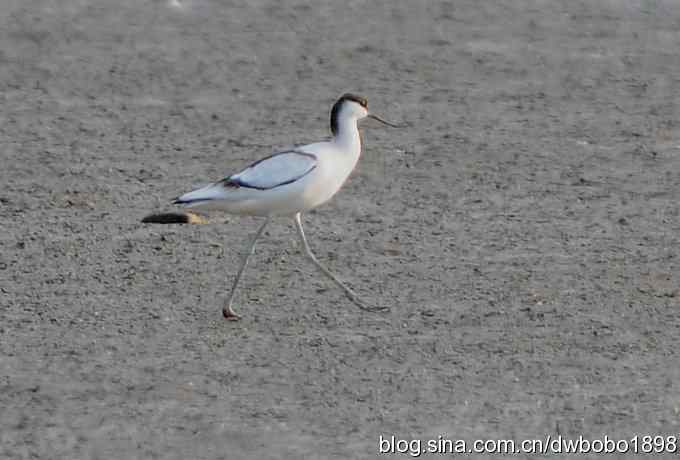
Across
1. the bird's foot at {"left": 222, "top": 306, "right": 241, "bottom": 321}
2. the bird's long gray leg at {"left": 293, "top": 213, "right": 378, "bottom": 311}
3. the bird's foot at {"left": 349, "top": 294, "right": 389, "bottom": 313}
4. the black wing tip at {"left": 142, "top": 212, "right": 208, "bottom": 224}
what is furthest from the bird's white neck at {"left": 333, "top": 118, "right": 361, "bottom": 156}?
the black wing tip at {"left": 142, "top": 212, "right": 208, "bottom": 224}

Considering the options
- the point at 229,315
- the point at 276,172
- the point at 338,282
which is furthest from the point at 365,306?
the point at 276,172

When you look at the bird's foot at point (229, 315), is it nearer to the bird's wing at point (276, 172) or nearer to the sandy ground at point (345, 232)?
the sandy ground at point (345, 232)

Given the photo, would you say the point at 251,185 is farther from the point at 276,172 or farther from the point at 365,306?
the point at 365,306

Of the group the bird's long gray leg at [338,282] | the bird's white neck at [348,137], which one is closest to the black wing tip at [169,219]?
the bird's long gray leg at [338,282]

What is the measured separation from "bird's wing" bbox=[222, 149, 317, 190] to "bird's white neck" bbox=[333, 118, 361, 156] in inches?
9.5

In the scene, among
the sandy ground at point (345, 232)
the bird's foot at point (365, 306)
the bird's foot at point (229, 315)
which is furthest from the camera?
the bird's foot at point (365, 306)

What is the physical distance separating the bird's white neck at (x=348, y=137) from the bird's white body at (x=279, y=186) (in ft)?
0.33

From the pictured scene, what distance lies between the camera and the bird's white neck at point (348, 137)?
7.44 metres

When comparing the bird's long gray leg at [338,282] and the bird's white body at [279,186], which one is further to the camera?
the bird's long gray leg at [338,282]

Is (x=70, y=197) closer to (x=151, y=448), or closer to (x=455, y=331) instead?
(x=455, y=331)

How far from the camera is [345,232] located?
28.2 ft

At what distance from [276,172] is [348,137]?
1.45 feet

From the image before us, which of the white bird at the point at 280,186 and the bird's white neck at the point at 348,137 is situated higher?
the bird's white neck at the point at 348,137

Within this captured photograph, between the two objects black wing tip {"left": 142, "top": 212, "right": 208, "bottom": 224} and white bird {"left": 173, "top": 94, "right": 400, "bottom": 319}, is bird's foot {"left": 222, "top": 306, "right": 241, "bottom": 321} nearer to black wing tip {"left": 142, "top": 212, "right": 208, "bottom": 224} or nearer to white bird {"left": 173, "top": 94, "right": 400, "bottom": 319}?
white bird {"left": 173, "top": 94, "right": 400, "bottom": 319}
